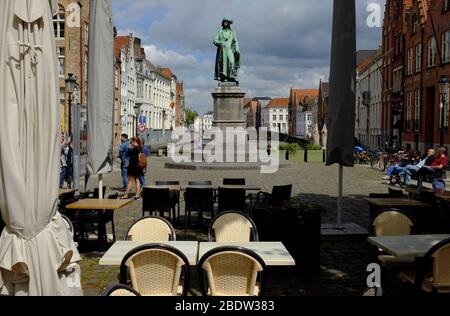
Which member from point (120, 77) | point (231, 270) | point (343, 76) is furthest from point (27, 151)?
point (120, 77)

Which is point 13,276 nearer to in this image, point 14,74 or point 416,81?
point 14,74

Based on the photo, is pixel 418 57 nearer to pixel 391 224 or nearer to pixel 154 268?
pixel 391 224

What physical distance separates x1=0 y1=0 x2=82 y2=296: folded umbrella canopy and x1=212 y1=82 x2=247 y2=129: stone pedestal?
23760 mm

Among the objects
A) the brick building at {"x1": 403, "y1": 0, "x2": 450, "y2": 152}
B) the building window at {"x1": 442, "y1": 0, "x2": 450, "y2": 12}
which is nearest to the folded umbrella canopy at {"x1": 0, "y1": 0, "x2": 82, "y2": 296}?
the brick building at {"x1": 403, "y1": 0, "x2": 450, "y2": 152}

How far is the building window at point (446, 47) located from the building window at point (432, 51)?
170 centimetres

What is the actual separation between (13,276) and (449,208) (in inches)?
378

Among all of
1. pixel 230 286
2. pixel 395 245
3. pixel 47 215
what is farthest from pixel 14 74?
pixel 395 245

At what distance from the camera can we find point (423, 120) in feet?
124

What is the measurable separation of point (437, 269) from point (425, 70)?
3601 cm

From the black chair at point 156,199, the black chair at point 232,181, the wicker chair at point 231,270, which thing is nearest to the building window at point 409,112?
the black chair at point 232,181

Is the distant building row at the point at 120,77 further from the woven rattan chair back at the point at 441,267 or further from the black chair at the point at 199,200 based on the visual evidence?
the woven rattan chair back at the point at 441,267

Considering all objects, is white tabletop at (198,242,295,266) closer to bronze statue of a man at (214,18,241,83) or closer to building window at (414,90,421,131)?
bronze statue of a man at (214,18,241,83)

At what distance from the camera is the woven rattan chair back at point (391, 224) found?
6.56 meters

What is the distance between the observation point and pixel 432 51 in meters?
36.8
